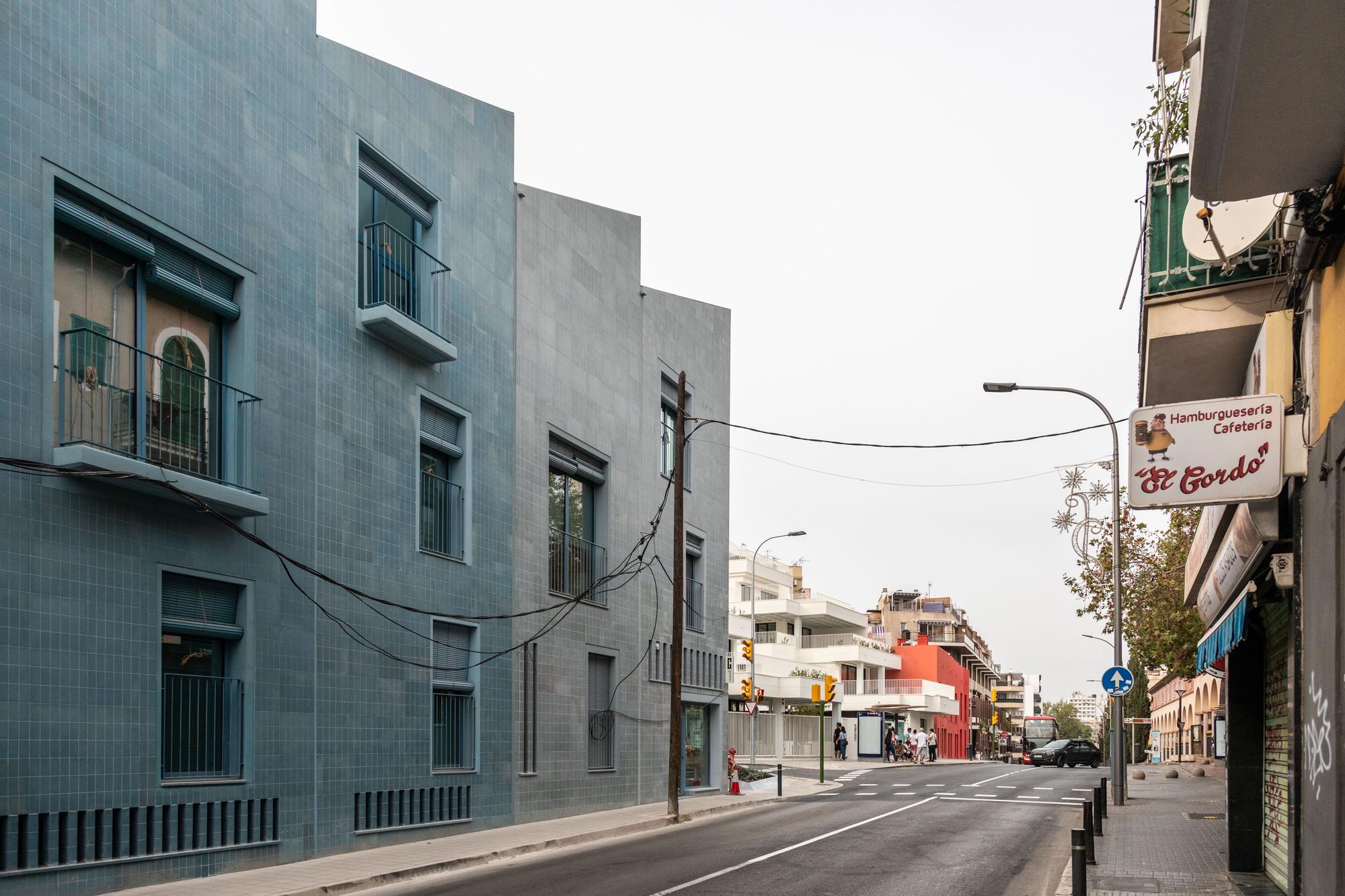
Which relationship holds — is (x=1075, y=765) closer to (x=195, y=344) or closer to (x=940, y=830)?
(x=940, y=830)

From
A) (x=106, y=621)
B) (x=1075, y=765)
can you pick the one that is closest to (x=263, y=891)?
(x=106, y=621)

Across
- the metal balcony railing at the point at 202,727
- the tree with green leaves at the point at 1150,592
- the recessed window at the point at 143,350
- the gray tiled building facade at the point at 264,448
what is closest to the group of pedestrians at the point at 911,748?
the tree with green leaves at the point at 1150,592

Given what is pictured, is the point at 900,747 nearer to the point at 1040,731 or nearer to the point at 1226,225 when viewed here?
the point at 1040,731

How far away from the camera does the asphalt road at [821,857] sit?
44.1ft

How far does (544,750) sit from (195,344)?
10.7 metres

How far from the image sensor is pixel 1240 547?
10523 mm

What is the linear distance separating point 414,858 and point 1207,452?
36.8ft

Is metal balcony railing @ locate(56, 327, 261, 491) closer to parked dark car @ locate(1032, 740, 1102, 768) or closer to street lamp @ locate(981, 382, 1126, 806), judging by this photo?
street lamp @ locate(981, 382, 1126, 806)

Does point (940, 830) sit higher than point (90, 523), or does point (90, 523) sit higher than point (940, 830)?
point (90, 523)

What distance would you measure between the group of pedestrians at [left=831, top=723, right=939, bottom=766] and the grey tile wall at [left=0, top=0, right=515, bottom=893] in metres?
36.6

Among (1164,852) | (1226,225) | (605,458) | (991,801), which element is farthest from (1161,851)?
(605,458)

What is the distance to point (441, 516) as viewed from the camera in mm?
19891

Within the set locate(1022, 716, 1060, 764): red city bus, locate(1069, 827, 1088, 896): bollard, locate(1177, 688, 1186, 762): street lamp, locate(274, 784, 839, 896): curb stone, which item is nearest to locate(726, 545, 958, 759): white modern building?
locate(1022, 716, 1060, 764): red city bus

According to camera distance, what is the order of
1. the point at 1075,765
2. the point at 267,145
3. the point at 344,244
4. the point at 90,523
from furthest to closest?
the point at 1075,765
the point at 344,244
the point at 267,145
the point at 90,523
